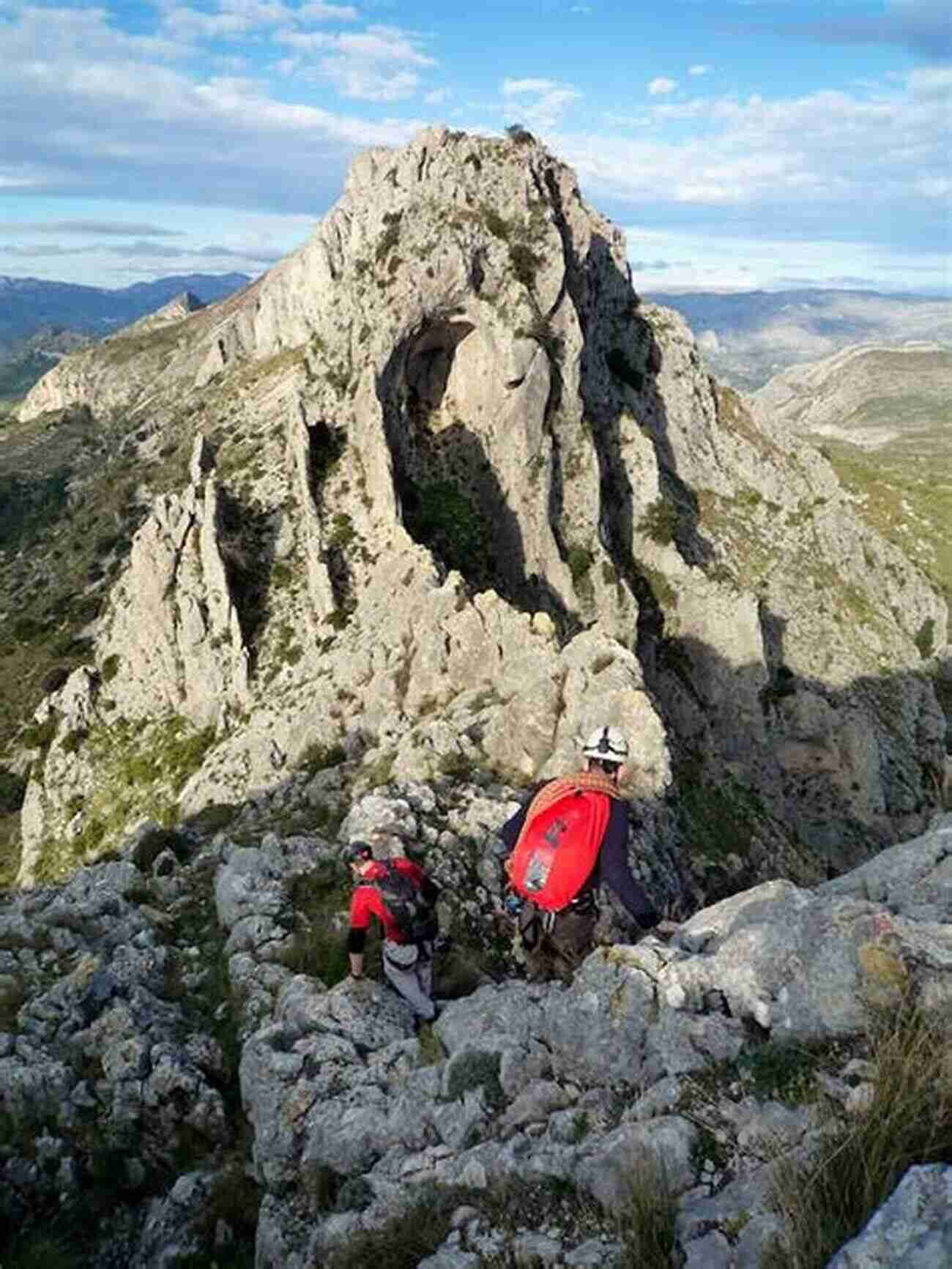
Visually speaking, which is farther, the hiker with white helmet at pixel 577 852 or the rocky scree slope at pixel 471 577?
the rocky scree slope at pixel 471 577

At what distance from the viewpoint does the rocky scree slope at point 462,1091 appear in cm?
691

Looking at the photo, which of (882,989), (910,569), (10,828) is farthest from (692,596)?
(882,989)

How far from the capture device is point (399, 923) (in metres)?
12.1

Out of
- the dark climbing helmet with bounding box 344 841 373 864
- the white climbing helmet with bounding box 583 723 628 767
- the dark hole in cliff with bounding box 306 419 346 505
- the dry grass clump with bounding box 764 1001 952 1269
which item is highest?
the dark hole in cliff with bounding box 306 419 346 505

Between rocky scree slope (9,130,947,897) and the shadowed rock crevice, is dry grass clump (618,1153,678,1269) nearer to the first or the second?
rocky scree slope (9,130,947,897)

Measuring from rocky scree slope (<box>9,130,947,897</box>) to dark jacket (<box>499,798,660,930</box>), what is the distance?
13.7 m

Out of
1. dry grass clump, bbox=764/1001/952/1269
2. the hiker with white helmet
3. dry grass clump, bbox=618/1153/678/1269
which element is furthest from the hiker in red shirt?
dry grass clump, bbox=764/1001/952/1269

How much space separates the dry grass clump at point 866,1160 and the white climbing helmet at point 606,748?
5.23 metres

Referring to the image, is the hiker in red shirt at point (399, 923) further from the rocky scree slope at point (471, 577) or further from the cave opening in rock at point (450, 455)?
the cave opening in rock at point (450, 455)

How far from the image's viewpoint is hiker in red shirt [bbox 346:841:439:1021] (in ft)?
40.1

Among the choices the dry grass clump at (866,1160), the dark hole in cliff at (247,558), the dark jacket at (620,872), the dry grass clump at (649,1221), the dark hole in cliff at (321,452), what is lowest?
the dark hole in cliff at (247,558)

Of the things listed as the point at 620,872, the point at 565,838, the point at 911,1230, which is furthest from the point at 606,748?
the point at 911,1230

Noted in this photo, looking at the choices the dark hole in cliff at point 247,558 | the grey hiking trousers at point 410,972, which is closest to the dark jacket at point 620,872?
the grey hiking trousers at point 410,972

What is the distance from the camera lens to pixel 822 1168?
18.1 feet
